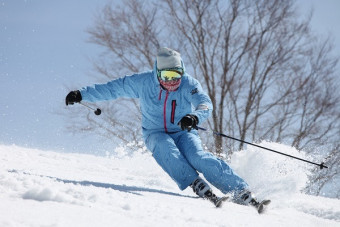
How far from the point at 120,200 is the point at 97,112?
204 cm

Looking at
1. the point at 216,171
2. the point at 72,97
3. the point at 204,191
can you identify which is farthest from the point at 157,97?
the point at 204,191

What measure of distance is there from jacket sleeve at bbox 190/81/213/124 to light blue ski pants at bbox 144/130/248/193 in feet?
0.99

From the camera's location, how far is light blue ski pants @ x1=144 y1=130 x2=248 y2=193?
3178 mm

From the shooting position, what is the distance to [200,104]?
3615 millimetres

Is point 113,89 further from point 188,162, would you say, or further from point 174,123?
point 188,162

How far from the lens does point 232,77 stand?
1041 centimetres

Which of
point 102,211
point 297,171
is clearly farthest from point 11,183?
point 297,171

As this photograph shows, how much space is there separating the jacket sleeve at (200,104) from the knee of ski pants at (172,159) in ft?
1.32

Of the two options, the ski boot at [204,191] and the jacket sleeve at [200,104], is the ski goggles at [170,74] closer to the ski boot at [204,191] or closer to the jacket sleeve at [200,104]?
the jacket sleeve at [200,104]

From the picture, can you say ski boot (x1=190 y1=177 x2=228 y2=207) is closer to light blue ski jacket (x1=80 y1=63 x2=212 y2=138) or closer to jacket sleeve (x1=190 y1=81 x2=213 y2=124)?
jacket sleeve (x1=190 y1=81 x2=213 y2=124)

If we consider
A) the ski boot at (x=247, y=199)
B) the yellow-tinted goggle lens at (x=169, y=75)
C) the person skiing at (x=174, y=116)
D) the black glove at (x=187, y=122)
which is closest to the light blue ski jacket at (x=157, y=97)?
the person skiing at (x=174, y=116)

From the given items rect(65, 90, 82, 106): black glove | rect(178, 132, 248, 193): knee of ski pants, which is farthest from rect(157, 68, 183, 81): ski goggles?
rect(65, 90, 82, 106): black glove

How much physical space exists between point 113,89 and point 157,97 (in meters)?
0.56

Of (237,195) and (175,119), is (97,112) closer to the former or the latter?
(175,119)
